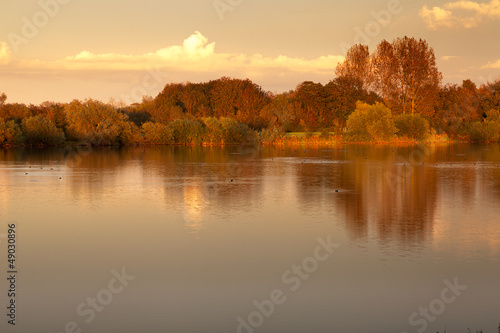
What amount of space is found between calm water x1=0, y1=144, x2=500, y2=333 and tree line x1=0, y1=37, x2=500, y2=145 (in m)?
56.0

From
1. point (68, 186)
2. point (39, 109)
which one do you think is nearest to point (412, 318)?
point (68, 186)

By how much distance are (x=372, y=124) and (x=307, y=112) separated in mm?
22968

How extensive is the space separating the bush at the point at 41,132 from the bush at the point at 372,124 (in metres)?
40.2

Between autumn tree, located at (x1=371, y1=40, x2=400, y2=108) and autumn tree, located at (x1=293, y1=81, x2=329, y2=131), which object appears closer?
autumn tree, located at (x1=371, y1=40, x2=400, y2=108)

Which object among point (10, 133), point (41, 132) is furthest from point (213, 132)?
point (10, 133)

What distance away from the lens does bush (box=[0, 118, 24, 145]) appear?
7169 cm

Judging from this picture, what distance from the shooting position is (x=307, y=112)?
4094 inches

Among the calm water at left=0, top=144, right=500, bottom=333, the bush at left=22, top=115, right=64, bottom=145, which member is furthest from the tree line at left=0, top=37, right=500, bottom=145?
the calm water at left=0, top=144, right=500, bottom=333

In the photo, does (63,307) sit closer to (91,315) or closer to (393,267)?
(91,315)

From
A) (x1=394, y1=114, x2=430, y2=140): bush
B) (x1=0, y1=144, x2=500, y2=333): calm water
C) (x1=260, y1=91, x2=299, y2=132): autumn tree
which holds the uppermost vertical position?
(x1=260, y1=91, x2=299, y2=132): autumn tree

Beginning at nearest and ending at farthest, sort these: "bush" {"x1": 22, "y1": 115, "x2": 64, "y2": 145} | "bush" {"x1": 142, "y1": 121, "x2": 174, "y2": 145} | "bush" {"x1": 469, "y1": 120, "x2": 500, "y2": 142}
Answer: "bush" {"x1": 22, "y1": 115, "x2": 64, "y2": 145} < "bush" {"x1": 142, "y1": 121, "x2": 174, "y2": 145} < "bush" {"x1": 469, "y1": 120, "x2": 500, "y2": 142}

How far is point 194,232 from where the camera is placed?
1541 centimetres

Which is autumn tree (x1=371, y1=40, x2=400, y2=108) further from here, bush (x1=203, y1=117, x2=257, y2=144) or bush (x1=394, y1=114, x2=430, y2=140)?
bush (x1=203, y1=117, x2=257, y2=144)

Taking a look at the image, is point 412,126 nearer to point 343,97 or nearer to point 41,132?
point 343,97
